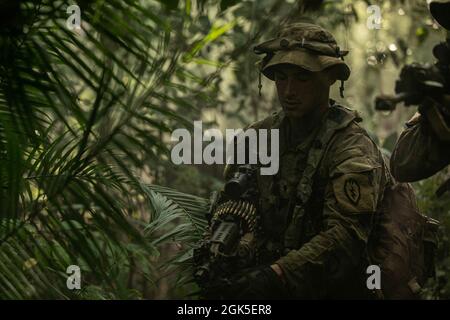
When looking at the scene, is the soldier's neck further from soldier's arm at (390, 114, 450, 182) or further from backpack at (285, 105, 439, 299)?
soldier's arm at (390, 114, 450, 182)

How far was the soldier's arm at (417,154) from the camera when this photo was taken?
8.25 ft

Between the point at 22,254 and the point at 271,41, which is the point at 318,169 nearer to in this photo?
the point at 271,41

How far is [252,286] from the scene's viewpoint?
2879 mm

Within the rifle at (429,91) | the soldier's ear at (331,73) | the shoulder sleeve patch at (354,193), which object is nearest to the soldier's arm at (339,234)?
the shoulder sleeve patch at (354,193)

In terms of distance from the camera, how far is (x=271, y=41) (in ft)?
10.8

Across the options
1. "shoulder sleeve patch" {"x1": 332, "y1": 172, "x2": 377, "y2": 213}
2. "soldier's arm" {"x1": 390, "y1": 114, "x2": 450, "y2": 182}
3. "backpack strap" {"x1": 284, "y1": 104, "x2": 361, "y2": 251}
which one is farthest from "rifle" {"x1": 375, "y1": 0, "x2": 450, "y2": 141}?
"backpack strap" {"x1": 284, "y1": 104, "x2": 361, "y2": 251}

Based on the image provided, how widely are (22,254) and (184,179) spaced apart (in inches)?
180

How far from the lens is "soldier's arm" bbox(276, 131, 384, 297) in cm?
297

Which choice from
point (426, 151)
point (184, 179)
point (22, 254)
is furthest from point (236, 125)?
point (22, 254)

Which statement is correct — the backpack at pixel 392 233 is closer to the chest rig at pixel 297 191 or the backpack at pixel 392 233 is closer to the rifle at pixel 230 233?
the chest rig at pixel 297 191

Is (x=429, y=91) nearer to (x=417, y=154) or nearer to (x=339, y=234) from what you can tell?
(x=417, y=154)

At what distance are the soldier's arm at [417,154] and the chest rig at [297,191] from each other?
1.06 ft

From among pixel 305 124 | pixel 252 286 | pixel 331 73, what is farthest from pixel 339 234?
pixel 331 73

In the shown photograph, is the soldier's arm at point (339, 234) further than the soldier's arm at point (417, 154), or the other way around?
the soldier's arm at point (339, 234)
